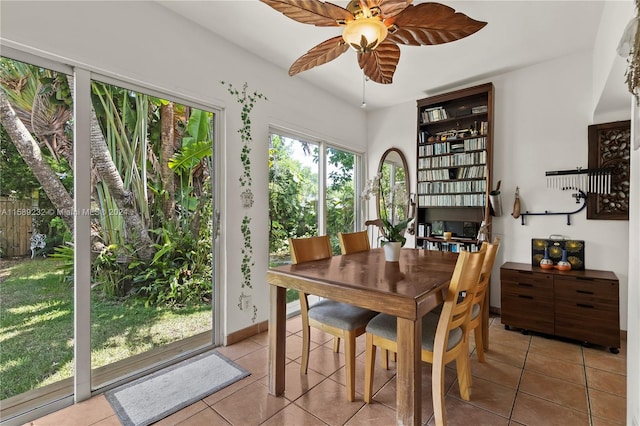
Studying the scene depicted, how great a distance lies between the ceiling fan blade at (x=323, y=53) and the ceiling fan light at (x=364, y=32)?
0.89 feet

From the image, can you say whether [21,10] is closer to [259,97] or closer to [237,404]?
[259,97]

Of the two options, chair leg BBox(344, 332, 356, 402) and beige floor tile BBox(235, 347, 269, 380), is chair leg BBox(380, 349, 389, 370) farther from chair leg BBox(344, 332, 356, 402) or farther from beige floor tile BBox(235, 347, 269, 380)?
beige floor tile BBox(235, 347, 269, 380)

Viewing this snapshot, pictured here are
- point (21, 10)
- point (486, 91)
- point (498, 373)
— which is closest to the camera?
point (21, 10)

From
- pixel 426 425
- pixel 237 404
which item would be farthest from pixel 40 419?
pixel 426 425

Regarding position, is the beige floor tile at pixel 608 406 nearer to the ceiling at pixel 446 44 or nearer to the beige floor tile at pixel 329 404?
the beige floor tile at pixel 329 404

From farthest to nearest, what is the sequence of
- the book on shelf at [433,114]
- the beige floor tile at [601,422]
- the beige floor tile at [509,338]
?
the book on shelf at [433,114] → the beige floor tile at [509,338] → the beige floor tile at [601,422]

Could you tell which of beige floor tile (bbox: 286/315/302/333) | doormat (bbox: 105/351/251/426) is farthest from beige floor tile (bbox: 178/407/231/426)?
beige floor tile (bbox: 286/315/302/333)

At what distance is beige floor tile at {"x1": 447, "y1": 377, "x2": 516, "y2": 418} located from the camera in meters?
1.79

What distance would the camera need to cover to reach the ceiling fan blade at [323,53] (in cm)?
175

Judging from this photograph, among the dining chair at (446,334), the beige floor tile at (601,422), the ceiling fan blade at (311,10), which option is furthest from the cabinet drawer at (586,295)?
the ceiling fan blade at (311,10)

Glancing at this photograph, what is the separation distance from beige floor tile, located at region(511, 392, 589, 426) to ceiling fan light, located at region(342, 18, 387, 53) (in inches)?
87.7

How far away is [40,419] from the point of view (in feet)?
5.60

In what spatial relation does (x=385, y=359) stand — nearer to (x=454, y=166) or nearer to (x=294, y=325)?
(x=294, y=325)

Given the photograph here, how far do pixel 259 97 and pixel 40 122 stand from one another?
5.55ft
